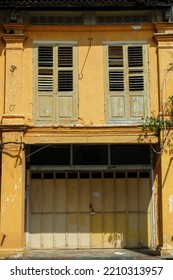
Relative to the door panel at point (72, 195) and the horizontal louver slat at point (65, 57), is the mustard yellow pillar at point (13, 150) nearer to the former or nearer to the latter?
the horizontal louver slat at point (65, 57)

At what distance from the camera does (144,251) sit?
11.4 meters

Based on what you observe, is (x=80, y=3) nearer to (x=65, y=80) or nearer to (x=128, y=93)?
(x=65, y=80)

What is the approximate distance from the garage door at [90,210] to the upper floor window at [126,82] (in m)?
1.93

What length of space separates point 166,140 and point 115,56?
99.7 inches

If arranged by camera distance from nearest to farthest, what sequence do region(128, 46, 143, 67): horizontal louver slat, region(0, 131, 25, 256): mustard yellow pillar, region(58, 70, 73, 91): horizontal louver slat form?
region(0, 131, 25, 256): mustard yellow pillar
region(58, 70, 73, 91): horizontal louver slat
region(128, 46, 143, 67): horizontal louver slat

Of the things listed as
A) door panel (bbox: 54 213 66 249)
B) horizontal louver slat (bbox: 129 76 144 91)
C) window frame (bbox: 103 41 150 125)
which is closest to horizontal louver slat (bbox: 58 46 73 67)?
window frame (bbox: 103 41 150 125)

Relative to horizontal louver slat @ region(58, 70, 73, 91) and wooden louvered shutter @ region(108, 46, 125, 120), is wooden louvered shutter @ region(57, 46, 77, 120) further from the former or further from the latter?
wooden louvered shutter @ region(108, 46, 125, 120)

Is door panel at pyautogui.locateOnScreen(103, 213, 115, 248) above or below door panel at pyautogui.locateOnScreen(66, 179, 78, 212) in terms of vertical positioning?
below

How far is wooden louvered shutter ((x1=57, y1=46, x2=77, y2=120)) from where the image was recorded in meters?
10.9

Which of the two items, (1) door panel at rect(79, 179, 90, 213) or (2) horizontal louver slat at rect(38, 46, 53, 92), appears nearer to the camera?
(2) horizontal louver slat at rect(38, 46, 53, 92)

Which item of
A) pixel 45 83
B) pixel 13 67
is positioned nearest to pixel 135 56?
pixel 45 83

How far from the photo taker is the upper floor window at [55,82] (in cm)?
1094

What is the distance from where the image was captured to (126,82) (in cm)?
1108

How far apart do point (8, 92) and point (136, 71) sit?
10.9 feet
